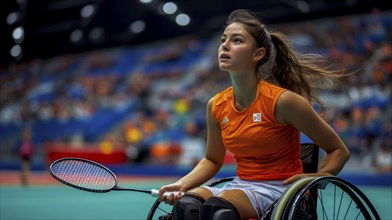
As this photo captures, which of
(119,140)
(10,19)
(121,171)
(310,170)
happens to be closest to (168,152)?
(121,171)


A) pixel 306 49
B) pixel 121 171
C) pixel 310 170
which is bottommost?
pixel 121 171

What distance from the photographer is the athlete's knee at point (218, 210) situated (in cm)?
229

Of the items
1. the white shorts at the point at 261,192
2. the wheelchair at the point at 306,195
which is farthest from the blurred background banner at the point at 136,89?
the white shorts at the point at 261,192

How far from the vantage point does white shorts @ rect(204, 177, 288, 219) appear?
97.5 inches

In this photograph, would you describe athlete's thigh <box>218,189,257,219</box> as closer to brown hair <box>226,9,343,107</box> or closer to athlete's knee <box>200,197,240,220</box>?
athlete's knee <box>200,197,240,220</box>

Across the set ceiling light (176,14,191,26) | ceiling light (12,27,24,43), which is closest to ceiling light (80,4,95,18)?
ceiling light (12,27,24,43)

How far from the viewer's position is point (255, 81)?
2727 mm

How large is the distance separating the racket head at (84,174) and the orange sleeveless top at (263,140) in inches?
25.8

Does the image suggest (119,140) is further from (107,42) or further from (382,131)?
(107,42)

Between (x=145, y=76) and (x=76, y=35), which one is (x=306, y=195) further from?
(x=76, y=35)

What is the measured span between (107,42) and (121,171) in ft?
41.9

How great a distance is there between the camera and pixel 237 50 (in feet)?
8.73

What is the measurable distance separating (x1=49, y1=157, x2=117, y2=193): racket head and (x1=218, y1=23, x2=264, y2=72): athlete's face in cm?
81

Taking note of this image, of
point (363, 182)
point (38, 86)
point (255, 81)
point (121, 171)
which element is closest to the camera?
point (255, 81)
